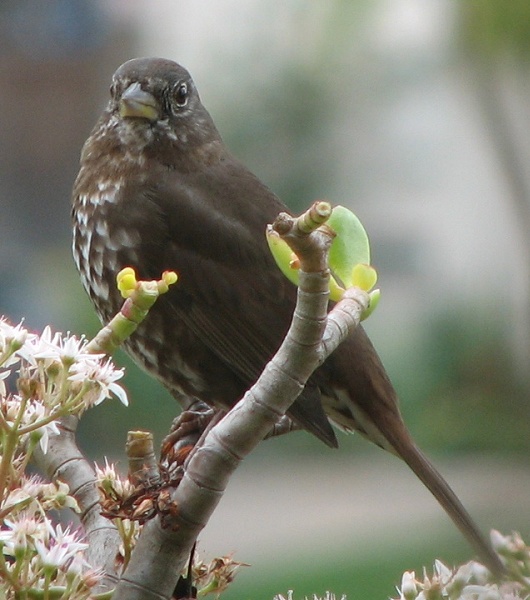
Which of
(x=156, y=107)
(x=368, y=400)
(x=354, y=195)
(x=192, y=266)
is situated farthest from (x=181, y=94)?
(x=354, y=195)

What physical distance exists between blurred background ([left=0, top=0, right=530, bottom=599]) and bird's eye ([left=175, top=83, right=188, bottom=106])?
3.57 meters

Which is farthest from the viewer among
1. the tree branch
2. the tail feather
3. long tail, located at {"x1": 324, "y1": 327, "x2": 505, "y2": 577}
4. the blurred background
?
the blurred background

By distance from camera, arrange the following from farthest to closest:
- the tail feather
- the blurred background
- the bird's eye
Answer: the blurred background, the bird's eye, the tail feather

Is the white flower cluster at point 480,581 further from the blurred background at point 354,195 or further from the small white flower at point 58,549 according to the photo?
the blurred background at point 354,195

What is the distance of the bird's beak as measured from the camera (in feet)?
9.32

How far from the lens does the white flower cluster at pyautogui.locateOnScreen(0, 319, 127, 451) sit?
1.39 meters

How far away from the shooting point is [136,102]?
9.35ft

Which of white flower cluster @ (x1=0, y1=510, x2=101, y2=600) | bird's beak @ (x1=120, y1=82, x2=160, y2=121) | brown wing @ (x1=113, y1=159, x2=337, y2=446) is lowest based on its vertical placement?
white flower cluster @ (x1=0, y1=510, x2=101, y2=600)

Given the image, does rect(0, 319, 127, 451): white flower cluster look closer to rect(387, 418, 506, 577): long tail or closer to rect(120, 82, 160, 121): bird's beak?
rect(387, 418, 506, 577): long tail

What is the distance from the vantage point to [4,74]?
31.3ft

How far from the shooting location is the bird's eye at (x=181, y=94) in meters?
2.95

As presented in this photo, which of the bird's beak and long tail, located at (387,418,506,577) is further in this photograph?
the bird's beak

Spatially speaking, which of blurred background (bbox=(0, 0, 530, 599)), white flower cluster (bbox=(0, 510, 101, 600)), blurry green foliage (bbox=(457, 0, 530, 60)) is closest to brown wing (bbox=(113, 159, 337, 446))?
white flower cluster (bbox=(0, 510, 101, 600))

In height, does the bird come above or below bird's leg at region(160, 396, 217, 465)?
above
